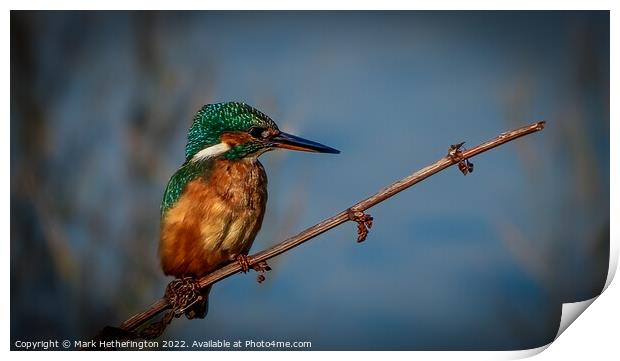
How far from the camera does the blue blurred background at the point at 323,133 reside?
8.47 ft

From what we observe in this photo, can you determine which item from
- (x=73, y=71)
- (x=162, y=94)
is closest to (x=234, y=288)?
(x=162, y=94)

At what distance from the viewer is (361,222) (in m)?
2.58

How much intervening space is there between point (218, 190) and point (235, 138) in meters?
0.15

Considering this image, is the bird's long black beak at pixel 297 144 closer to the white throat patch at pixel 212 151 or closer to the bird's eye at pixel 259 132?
the bird's eye at pixel 259 132

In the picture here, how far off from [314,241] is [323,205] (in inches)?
4.0

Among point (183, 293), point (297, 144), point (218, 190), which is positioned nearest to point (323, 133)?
point (297, 144)

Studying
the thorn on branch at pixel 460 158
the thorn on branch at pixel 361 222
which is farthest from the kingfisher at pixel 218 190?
the thorn on branch at pixel 460 158

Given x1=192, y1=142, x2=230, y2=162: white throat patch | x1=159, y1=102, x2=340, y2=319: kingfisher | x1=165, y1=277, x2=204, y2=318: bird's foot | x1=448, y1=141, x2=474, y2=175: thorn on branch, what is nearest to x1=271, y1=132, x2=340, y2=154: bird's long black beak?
x1=159, y1=102, x2=340, y2=319: kingfisher

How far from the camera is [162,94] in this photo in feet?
8.55

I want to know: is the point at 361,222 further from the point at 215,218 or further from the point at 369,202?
the point at 215,218

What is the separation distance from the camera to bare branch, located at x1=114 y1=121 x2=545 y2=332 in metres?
2.57

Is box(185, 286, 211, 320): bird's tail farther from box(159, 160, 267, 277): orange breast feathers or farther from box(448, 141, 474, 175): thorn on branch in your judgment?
box(448, 141, 474, 175): thorn on branch

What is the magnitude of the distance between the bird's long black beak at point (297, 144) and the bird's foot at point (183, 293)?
1.47 feet

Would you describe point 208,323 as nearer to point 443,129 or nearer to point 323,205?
point 323,205
